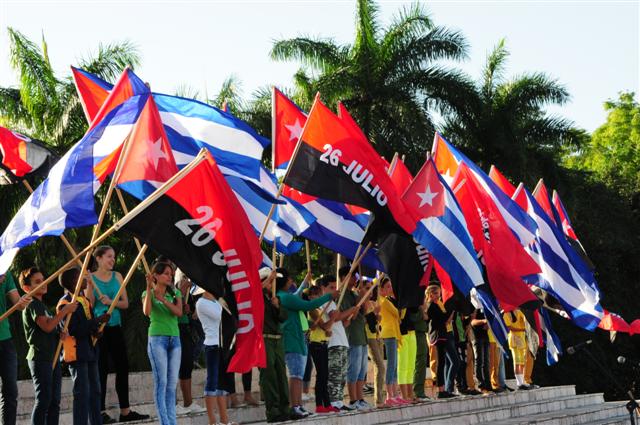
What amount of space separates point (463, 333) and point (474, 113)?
52.3 ft

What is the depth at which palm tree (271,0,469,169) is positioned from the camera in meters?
31.1

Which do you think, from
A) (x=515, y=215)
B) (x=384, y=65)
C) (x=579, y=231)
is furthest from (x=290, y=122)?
(x=579, y=231)

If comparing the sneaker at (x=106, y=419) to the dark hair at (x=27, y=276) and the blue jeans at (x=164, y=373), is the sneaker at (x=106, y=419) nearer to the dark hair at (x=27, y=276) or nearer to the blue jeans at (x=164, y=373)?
the blue jeans at (x=164, y=373)

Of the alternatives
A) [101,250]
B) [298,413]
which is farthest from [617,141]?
[101,250]

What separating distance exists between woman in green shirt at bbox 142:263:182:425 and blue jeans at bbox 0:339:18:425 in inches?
53.1

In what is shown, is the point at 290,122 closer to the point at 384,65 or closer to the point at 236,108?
A: the point at 236,108

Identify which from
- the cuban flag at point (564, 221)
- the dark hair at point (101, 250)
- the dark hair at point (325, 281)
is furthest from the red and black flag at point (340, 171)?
the cuban flag at point (564, 221)

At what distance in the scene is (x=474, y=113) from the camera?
1310 inches

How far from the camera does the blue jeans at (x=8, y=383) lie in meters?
10.3

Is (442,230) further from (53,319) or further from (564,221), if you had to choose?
(564,221)

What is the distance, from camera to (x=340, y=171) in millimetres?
12984

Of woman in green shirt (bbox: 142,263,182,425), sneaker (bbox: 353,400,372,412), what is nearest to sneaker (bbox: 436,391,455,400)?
sneaker (bbox: 353,400,372,412)

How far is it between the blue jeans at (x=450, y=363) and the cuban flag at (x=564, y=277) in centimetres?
166

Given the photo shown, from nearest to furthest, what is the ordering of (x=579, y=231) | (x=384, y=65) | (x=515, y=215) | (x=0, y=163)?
(x=0, y=163) → (x=515, y=215) → (x=384, y=65) → (x=579, y=231)
